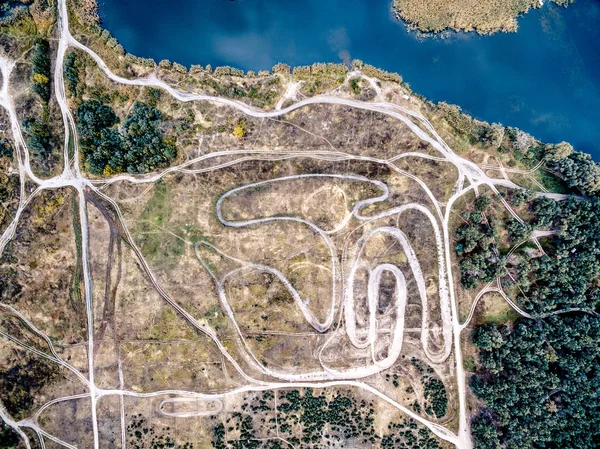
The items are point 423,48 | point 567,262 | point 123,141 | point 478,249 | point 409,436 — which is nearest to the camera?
point 567,262

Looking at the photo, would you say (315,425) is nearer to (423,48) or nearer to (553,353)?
(553,353)

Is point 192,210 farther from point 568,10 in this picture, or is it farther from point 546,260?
point 568,10

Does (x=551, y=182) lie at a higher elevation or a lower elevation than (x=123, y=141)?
lower

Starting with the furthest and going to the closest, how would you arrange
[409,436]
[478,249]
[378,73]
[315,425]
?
[378,73], [315,425], [478,249], [409,436]

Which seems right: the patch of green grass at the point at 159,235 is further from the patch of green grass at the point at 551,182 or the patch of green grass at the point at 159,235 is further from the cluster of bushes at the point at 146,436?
the patch of green grass at the point at 551,182

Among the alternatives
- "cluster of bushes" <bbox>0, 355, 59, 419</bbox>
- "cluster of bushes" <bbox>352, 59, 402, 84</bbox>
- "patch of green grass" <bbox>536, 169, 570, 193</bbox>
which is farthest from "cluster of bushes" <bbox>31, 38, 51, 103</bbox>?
"patch of green grass" <bbox>536, 169, 570, 193</bbox>

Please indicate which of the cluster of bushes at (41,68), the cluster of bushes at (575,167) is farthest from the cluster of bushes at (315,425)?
the cluster of bushes at (41,68)

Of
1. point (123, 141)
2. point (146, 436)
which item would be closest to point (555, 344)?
point (146, 436)
